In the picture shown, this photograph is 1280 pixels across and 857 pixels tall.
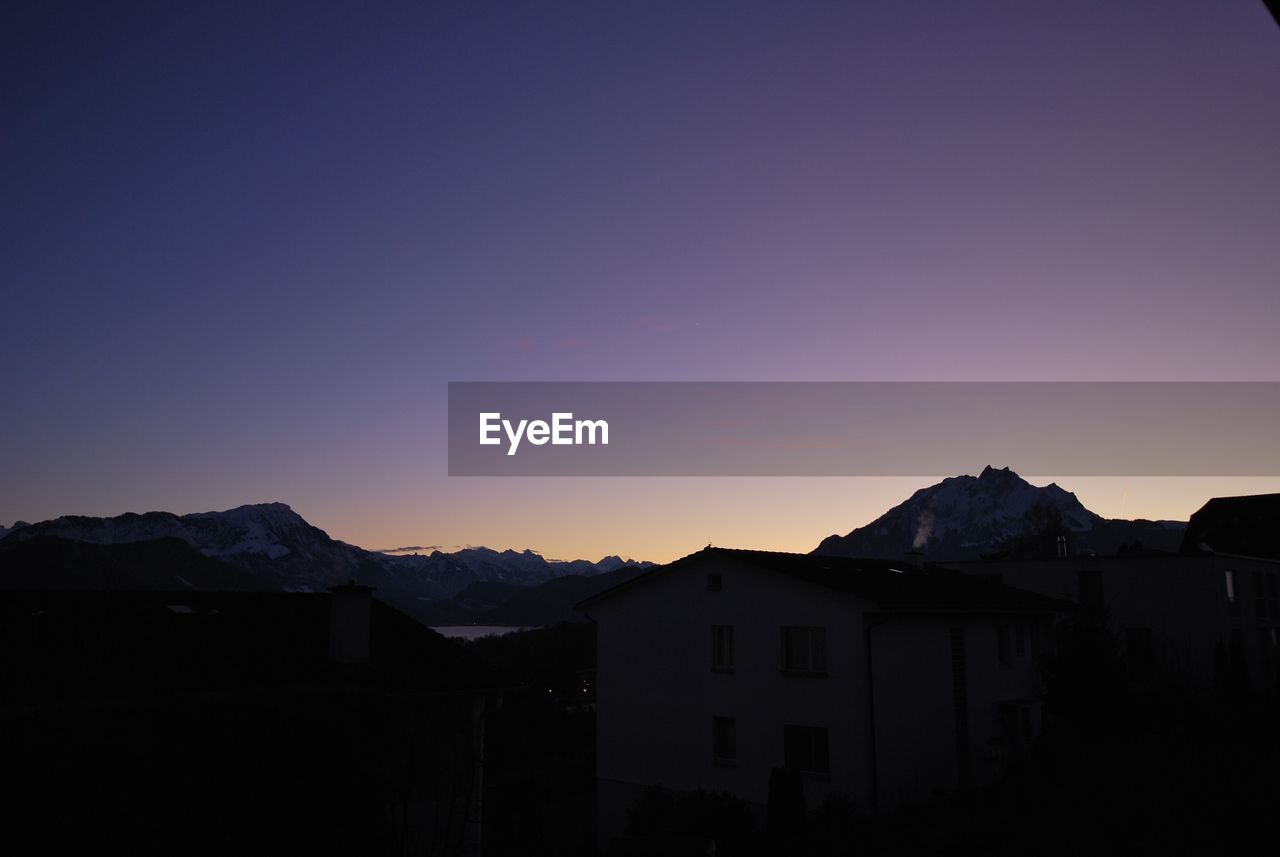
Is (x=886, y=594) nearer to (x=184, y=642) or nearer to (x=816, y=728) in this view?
(x=816, y=728)

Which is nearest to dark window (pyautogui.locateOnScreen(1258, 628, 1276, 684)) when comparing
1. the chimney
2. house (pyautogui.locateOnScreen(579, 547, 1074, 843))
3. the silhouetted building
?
the silhouetted building

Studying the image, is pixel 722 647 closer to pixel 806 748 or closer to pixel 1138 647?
pixel 806 748

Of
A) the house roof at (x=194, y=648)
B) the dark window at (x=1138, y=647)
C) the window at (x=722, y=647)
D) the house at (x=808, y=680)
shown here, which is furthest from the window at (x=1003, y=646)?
the house roof at (x=194, y=648)

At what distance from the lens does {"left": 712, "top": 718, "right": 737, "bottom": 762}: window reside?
2986cm

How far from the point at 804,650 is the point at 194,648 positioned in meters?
18.4

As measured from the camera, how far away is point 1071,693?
104 feet

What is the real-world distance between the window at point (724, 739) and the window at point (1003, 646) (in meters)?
10.7

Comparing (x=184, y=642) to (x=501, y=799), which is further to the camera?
(x=501, y=799)

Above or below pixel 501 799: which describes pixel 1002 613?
above

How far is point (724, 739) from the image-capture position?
30.3 m

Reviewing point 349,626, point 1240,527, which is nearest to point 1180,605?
point 1240,527

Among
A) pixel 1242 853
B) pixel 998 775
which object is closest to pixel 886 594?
pixel 998 775

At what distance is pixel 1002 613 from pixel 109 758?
3301cm

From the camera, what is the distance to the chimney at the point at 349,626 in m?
20.6
